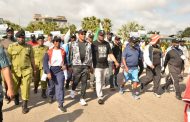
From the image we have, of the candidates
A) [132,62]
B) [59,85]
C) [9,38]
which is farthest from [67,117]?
[9,38]

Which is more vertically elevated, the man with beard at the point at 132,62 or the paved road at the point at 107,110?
the man with beard at the point at 132,62

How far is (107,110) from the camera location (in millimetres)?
8641

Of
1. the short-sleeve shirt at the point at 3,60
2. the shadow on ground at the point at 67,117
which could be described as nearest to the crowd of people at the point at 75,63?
the shadow on ground at the point at 67,117

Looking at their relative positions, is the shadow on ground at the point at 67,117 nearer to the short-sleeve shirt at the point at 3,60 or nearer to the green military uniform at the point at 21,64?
the green military uniform at the point at 21,64

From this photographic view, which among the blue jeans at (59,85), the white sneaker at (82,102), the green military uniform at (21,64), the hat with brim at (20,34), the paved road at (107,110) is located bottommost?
the paved road at (107,110)

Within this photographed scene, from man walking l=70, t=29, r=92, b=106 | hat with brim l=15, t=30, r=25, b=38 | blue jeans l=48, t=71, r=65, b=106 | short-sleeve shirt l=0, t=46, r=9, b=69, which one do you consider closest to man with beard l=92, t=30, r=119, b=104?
man walking l=70, t=29, r=92, b=106

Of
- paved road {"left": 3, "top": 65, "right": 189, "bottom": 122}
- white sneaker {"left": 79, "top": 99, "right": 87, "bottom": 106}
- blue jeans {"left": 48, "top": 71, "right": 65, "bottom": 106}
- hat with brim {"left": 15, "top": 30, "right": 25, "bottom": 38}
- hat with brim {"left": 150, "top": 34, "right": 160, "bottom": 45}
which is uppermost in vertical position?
hat with brim {"left": 15, "top": 30, "right": 25, "bottom": 38}

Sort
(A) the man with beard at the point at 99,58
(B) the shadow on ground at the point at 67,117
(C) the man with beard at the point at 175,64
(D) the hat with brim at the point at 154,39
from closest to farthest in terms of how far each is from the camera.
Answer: (B) the shadow on ground at the point at 67,117 < (A) the man with beard at the point at 99,58 < (C) the man with beard at the point at 175,64 < (D) the hat with brim at the point at 154,39

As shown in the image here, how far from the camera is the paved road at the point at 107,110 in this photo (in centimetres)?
775

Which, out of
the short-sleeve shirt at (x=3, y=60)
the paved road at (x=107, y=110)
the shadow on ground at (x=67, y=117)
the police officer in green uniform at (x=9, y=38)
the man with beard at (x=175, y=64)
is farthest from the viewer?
the man with beard at (x=175, y=64)

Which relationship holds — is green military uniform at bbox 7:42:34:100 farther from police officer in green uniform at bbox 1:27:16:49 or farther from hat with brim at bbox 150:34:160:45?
hat with brim at bbox 150:34:160:45

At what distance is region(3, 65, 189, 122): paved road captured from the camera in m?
7.75

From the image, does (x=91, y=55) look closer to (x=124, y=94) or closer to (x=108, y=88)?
(x=124, y=94)

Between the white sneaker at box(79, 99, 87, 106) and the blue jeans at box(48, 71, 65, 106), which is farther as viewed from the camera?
the white sneaker at box(79, 99, 87, 106)
